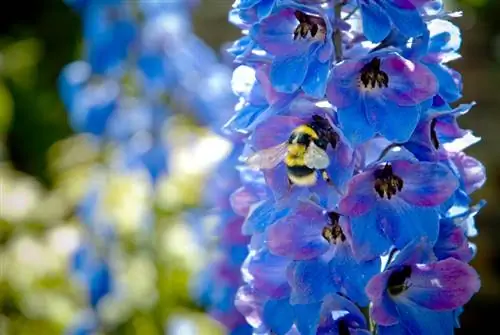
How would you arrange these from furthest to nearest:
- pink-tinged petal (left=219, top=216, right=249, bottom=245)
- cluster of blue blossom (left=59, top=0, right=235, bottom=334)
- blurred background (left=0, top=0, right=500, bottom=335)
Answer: blurred background (left=0, top=0, right=500, bottom=335)
cluster of blue blossom (left=59, top=0, right=235, bottom=334)
pink-tinged petal (left=219, top=216, right=249, bottom=245)

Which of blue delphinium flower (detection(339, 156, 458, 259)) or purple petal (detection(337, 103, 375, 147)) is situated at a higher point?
purple petal (detection(337, 103, 375, 147))

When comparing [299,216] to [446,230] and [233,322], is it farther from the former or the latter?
[233,322]

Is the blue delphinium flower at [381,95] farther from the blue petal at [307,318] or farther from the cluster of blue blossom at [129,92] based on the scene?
the cluster of blue blossom at [129,92]

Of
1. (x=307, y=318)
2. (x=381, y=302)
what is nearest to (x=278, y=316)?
(x=307, y=318)

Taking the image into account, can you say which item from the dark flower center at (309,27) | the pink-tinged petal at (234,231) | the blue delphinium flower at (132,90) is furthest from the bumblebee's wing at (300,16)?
the blue delphinium flower at (132,90)

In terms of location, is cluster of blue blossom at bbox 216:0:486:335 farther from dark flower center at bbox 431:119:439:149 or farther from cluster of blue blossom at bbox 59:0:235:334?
cluster of blue blossom at bbox 59:0:235:334

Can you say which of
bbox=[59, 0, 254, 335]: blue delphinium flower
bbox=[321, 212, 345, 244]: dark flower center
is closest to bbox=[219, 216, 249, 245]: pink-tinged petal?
bbox=[321, 212, 345, 244]: dark flower center

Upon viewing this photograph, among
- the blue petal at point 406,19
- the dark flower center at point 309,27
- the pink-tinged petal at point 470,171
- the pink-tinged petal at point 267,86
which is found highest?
the blue petal at point 406,19
